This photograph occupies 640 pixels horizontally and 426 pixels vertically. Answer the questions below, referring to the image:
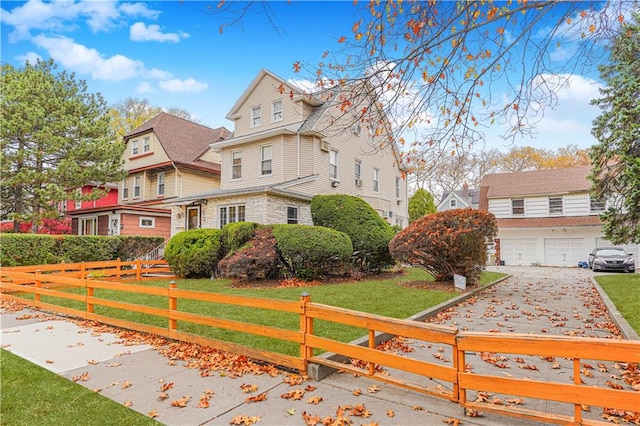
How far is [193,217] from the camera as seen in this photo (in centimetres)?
1866

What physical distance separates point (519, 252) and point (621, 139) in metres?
15.9

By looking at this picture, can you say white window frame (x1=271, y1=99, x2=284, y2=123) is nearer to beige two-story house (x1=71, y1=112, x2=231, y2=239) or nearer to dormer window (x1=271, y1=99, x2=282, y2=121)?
dormer window (x1=271, y1=99, x2=282, y2=121)

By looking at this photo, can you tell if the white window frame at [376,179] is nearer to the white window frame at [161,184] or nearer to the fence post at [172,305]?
the white window frame at [161,184]

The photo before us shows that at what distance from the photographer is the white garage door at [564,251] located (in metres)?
23.3

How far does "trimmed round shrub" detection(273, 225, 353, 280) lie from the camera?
11.6 meters

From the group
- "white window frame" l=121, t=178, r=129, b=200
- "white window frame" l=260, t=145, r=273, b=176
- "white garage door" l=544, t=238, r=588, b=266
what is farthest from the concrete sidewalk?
"white garage door" l=544, t=238, r=588, b=266

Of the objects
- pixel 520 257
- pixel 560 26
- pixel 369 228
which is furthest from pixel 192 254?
pixel 520 257

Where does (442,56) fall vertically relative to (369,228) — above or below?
above

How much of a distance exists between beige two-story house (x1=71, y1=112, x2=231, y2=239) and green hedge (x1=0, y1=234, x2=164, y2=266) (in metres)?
3.17

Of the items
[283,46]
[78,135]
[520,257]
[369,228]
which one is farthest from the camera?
[520,257]

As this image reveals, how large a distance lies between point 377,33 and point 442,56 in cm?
106

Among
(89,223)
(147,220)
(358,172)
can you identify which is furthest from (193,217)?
(358,172)

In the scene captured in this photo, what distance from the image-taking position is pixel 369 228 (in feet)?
44.9

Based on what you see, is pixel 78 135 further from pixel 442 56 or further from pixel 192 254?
pixel 442 56
